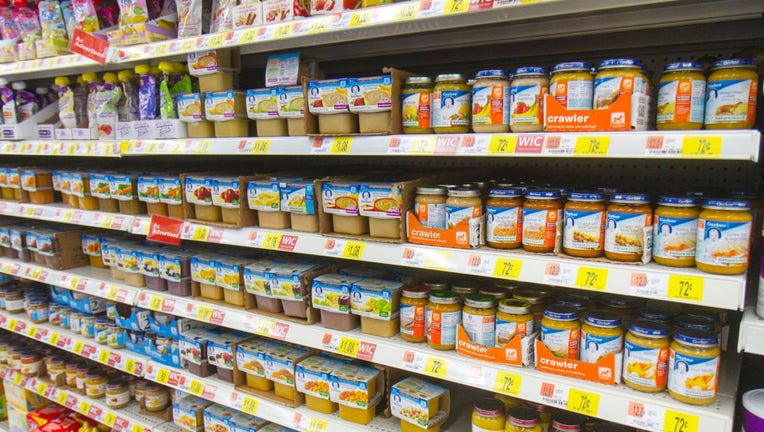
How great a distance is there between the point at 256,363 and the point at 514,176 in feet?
3.96

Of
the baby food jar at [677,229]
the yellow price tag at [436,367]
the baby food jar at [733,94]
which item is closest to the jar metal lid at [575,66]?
the baby food jar at [733,94]

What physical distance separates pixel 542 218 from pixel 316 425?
107 centimetres

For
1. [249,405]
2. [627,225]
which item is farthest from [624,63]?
[249,405]

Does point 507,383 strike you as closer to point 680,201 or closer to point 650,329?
point 650,329

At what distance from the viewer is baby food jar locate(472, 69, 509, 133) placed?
138 cm

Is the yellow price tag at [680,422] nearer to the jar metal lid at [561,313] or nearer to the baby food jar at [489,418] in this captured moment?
the jar metal lid at [561,313]

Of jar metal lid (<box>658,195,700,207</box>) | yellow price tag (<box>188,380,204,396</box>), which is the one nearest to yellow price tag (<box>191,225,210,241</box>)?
yellow price tag (<box>188,380,204,396</box>)

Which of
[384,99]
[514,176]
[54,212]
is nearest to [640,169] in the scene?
[514,176]

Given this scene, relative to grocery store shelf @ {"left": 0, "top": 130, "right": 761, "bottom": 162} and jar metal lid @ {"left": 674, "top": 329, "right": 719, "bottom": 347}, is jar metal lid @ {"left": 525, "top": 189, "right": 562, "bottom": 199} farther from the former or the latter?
jar metal lid @ {"left": 674, "top": 329, "right": 719, "bottom": 347}

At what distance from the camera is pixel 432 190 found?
1519 millimetres

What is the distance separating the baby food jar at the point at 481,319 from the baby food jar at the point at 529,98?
0.51 metres

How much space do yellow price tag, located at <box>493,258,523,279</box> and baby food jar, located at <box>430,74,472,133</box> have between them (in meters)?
0.40

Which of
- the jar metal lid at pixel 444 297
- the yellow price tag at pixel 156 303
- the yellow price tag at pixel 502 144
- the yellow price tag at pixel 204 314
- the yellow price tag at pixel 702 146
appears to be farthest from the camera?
the yellow price tag at pixel 156 303

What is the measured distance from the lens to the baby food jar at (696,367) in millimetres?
1169
